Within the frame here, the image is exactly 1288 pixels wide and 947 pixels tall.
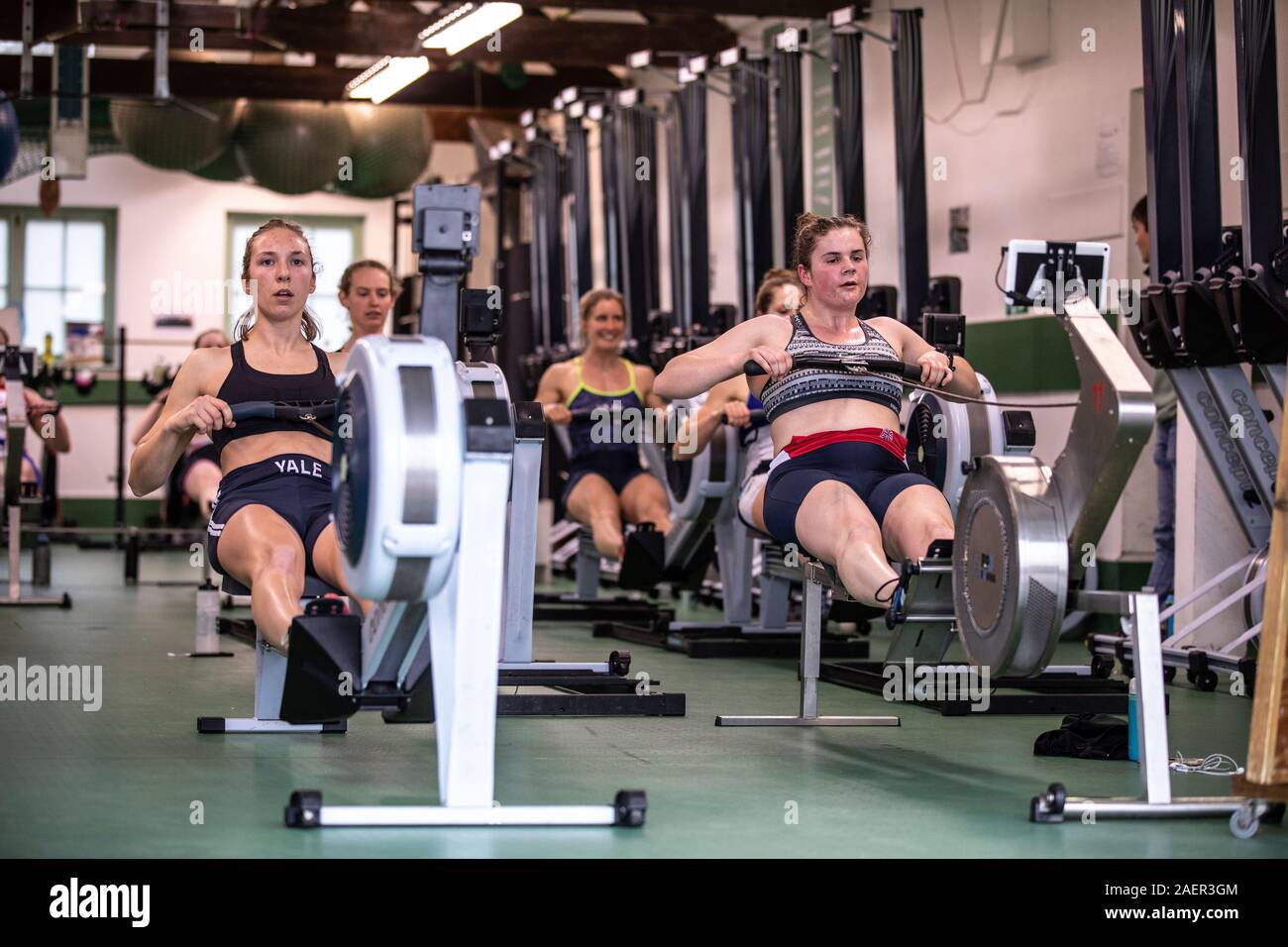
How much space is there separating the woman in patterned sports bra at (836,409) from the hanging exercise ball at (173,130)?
752 centimetres


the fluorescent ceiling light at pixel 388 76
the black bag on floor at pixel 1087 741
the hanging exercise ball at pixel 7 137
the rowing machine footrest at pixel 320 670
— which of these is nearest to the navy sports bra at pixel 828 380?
the black bag on floor at pixel 1087 741

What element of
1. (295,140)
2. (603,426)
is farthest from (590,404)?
(295,140)

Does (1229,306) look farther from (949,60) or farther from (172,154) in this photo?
(172,154)

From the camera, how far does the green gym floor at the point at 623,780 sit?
2854mm

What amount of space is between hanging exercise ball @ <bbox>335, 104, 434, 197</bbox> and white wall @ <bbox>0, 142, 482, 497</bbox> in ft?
8.59

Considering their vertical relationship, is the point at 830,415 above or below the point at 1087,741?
above

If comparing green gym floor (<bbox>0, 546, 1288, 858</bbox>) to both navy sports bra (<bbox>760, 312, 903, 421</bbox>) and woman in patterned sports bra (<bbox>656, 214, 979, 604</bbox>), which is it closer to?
woman in patterned sports bra (<bbox>656, 214, 979, 604</bbox>)

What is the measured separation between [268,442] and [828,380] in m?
1.43

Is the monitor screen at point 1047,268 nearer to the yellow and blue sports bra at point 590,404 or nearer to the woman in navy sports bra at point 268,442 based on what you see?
the woman in navy sports bra at point 268,442

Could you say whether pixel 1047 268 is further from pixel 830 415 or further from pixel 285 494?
pixel 285 494

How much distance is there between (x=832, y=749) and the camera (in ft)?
13.2

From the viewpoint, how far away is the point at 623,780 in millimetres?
3537

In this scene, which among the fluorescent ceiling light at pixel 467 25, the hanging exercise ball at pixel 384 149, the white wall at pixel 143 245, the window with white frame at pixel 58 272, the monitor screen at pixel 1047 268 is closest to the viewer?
the monitor screen at pixel 1047 268
